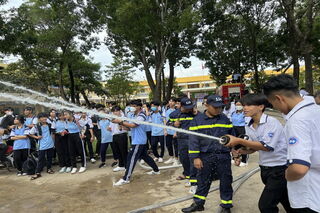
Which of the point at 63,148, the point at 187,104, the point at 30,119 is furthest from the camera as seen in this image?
the point at 30,119

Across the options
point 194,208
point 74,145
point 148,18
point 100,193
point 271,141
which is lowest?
point 100,193

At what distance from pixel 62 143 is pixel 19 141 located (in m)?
1.19

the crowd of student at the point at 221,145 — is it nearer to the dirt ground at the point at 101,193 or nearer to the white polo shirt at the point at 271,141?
the white polo shirt at the point at 271,141

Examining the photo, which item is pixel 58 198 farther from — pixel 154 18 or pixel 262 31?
pixel 262 31

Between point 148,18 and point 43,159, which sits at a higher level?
point 148,18

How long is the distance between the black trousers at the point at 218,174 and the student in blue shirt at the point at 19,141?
5.51 metres

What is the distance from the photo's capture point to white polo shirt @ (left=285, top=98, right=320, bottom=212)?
178 cm

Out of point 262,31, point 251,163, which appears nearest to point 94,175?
point 251,163

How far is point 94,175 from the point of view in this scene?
6.78 m

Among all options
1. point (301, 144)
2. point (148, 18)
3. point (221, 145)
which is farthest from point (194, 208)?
point (148, 18)

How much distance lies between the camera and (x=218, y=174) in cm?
386

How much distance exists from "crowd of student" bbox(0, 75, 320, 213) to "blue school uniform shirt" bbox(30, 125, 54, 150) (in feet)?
0.08

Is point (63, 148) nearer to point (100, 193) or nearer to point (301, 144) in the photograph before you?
point (100, 193)

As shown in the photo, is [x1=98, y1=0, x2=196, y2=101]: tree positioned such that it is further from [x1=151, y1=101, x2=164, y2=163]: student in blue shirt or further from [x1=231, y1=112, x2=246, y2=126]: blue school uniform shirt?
[x1=231, y1=112, x2=246, y2=126]: blue school uniform shirt
